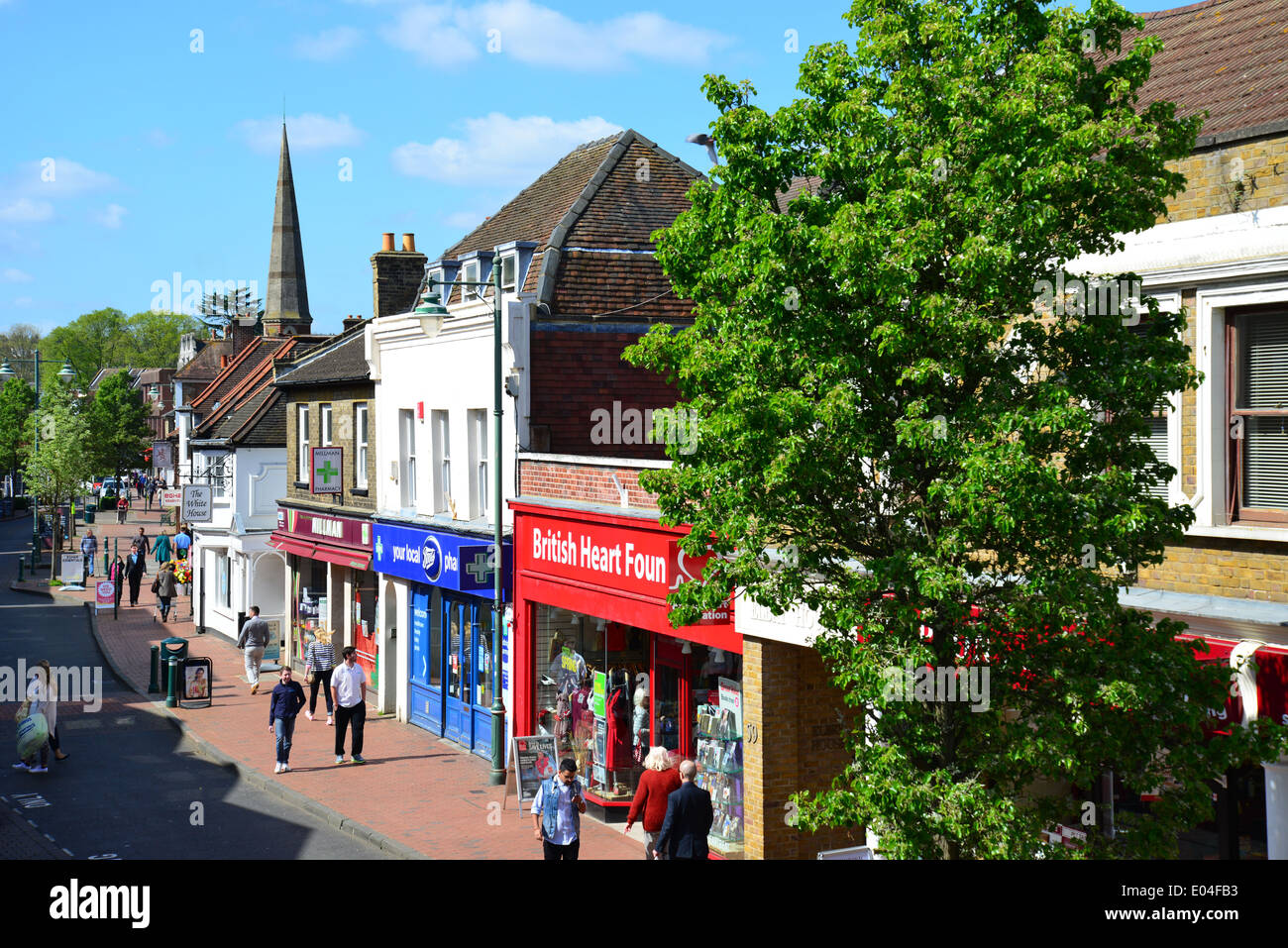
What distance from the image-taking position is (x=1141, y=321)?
1032 centimetres

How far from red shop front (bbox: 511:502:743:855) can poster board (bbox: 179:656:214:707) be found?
9710 mm

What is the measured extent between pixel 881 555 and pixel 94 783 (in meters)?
15.7

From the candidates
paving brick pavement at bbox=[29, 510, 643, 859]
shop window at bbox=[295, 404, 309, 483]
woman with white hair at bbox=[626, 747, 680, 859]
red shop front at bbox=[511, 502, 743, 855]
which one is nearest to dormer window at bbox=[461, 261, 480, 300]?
red shop front at bbox=[511, 502, 743, 855]

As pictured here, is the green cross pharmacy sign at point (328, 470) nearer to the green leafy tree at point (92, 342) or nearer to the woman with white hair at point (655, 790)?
the woman with white hair at point (655, 790)

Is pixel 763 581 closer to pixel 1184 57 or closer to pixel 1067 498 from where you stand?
pixel 1067 498

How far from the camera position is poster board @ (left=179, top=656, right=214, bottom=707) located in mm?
25938

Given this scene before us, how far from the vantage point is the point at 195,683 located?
26062 mm

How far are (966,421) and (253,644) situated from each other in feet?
76.0

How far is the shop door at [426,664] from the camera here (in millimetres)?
23484

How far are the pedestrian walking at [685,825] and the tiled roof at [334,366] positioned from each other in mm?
16825

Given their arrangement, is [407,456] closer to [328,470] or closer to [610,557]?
[328,470]

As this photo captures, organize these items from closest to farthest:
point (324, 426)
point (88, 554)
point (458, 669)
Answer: point (458, 669), point (324, 426), point (88, 554)

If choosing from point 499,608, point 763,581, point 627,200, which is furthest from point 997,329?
point 627,200

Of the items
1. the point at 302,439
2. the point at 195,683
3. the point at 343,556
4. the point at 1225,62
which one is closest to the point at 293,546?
the point at 302,439
